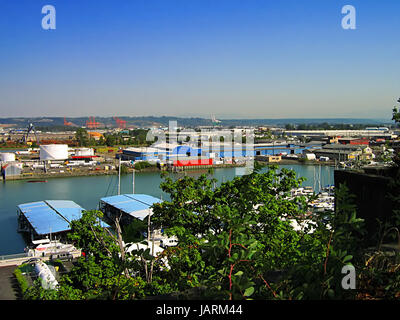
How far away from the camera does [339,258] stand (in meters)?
0.43

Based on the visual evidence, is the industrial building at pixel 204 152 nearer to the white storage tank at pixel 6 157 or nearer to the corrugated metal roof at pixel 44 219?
the white storage tank at pixel 6 157

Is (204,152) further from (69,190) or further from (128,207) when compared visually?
(128,207)

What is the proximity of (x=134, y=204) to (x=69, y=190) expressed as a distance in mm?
3670

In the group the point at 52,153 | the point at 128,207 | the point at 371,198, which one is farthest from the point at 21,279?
the point at 52,153

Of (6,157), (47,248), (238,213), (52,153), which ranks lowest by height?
(47,248)

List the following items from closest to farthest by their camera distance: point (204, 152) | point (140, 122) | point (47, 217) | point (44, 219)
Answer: point (44, 219)
point (47, 217)
point (204, 152)
point (140, 122)

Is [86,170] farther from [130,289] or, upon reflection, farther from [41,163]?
[130,289]

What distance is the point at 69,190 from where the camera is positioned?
951 centimetres

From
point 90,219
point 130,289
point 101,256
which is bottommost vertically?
point 101,256

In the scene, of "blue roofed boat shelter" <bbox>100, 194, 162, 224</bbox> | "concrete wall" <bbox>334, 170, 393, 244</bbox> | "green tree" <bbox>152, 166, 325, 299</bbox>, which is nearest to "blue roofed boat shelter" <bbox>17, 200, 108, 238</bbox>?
"blue roofed boat shelter" <bbox>100, 194, 162, 224</bbox>

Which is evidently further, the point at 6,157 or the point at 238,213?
the point at 6,157

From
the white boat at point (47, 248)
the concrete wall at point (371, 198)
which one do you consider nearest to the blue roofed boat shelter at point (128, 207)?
the white boat at point (47, 248)
